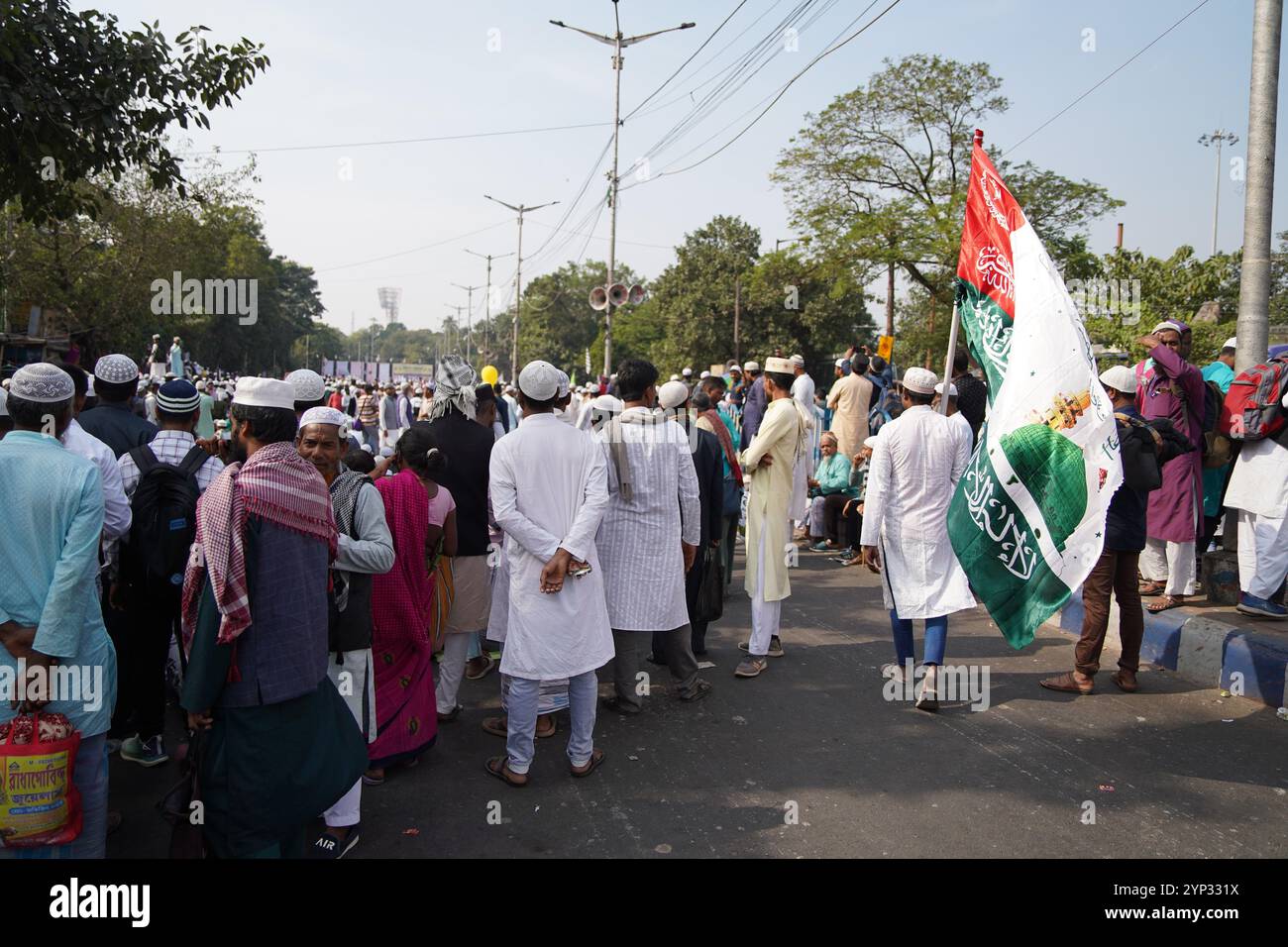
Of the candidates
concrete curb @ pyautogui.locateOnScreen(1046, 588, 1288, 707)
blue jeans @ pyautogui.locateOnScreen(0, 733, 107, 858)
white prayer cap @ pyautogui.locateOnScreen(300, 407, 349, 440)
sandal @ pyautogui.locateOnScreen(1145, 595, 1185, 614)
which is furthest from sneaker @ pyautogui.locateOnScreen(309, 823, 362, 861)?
sandal @ pyautogui.locateOnScreen(1145, 595, 1185, 614)

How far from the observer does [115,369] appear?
5.00m

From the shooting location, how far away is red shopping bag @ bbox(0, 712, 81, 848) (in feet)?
8.91

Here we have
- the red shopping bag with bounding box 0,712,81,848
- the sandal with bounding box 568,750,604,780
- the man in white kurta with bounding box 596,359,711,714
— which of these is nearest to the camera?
the red shopping bag with bounding box 0,712,81,848

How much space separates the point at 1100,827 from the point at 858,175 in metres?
25.3

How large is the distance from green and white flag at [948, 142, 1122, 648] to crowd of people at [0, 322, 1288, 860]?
0.75m

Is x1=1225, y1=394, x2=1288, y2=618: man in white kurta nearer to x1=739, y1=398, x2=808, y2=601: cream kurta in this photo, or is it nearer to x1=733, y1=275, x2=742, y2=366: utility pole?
x1=739, y1=398, x2=808, y2=601: cream kurta

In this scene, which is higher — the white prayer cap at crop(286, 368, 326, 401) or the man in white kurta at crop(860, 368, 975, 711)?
the white prayer cap at crop(286, 368, 326, 401)

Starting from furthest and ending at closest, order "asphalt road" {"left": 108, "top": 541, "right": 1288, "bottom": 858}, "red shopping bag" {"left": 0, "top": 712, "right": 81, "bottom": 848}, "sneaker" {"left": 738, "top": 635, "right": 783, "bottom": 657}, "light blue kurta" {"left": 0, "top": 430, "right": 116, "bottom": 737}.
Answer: "sneaker" {"left": 738, "top": 635, "right": 783, "bottom": 657} < "asphalt road" {"left": 108, "top": 541, "right": 1288, "bottom": 858} < "light blue kurta" {"left": 0, "top": 430, "right": 116, "bottom": 737} < "red shopping bag" {"left": 0, "top": 712, "right": 81, "bottom": 848}

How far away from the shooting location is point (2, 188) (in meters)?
5.68

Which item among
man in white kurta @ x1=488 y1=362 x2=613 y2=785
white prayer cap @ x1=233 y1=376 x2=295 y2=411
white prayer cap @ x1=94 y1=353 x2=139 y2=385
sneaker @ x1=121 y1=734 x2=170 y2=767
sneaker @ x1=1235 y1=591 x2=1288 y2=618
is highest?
white prayer cap @ x1=94 y1=353 x2=139 y2=385

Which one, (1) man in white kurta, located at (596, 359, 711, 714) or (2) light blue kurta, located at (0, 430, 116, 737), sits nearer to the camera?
(2) light blue kurta, located at (0, 430, 116, 737)

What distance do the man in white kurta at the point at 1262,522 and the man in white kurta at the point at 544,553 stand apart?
455cm

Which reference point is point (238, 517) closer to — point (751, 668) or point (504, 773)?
point (504, 773)

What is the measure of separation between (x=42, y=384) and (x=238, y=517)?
3.19 ft
